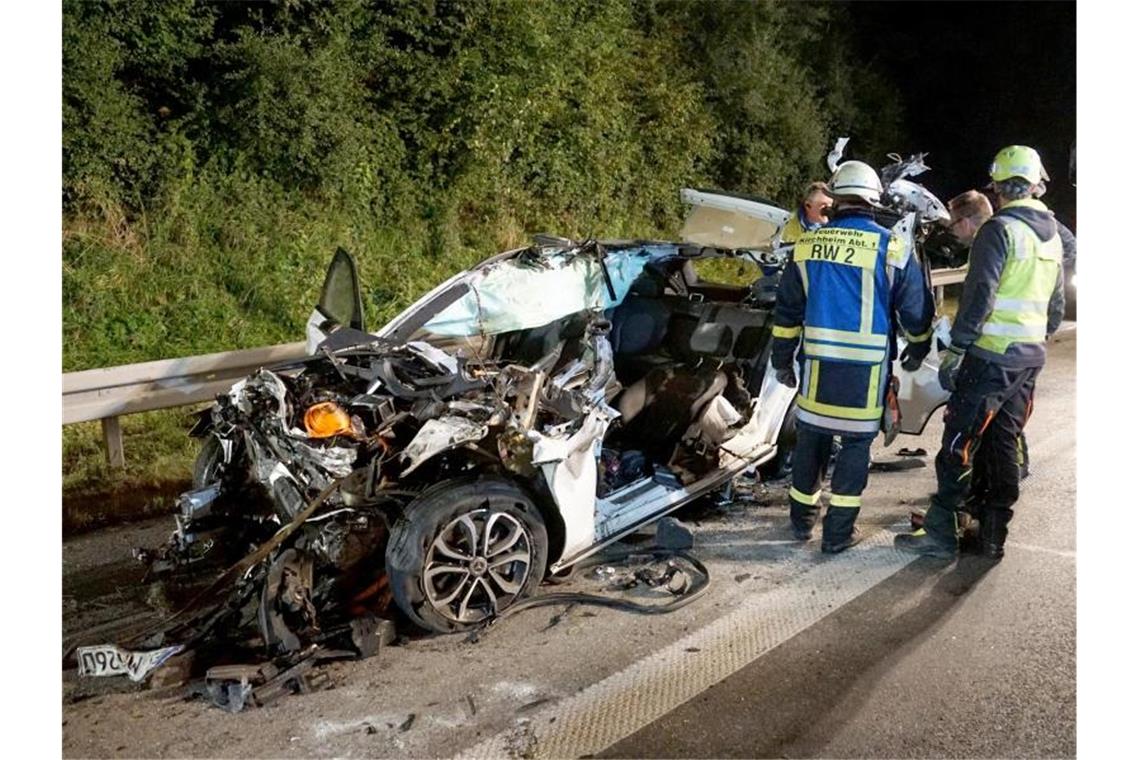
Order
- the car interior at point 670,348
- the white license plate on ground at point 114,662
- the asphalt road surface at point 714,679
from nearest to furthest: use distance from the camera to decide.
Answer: the asphalt road surface at point 714,679, the white license plate on ground at point 114,662, the car interior at point 670,348

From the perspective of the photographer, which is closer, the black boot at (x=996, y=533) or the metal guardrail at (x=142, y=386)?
the black boot at (x=996, y=533)

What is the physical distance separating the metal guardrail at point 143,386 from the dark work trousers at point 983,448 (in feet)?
2.56

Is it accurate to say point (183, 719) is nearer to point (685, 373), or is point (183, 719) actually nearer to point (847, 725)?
point (847, 725)

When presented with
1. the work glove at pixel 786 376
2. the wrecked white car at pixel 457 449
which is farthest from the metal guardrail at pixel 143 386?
the wrecked white car at pixel 457 449

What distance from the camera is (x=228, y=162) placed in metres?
8.02

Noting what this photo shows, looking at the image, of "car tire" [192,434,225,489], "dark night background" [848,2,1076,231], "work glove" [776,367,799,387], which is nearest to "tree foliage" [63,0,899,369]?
"car tire" [192,434,225,489]

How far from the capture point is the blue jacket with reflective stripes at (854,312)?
14.1 ft

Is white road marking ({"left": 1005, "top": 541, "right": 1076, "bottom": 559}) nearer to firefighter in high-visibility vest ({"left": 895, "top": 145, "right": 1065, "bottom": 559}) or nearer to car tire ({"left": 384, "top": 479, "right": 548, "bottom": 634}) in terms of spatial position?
firefighter in high-visibility vest ({"left": 895, "top": 145, "right": 1065, "bottom": 559})

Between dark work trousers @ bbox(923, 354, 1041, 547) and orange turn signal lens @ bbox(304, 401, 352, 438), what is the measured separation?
2.81 metres

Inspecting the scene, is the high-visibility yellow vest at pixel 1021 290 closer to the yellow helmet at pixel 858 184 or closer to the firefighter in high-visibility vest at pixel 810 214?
the yellow helmet at pixel 858 184

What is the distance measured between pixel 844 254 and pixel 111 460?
13.1ft

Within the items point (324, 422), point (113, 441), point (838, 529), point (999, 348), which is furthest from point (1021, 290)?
point (113, 441)

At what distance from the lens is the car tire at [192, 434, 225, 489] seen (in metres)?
3.98
